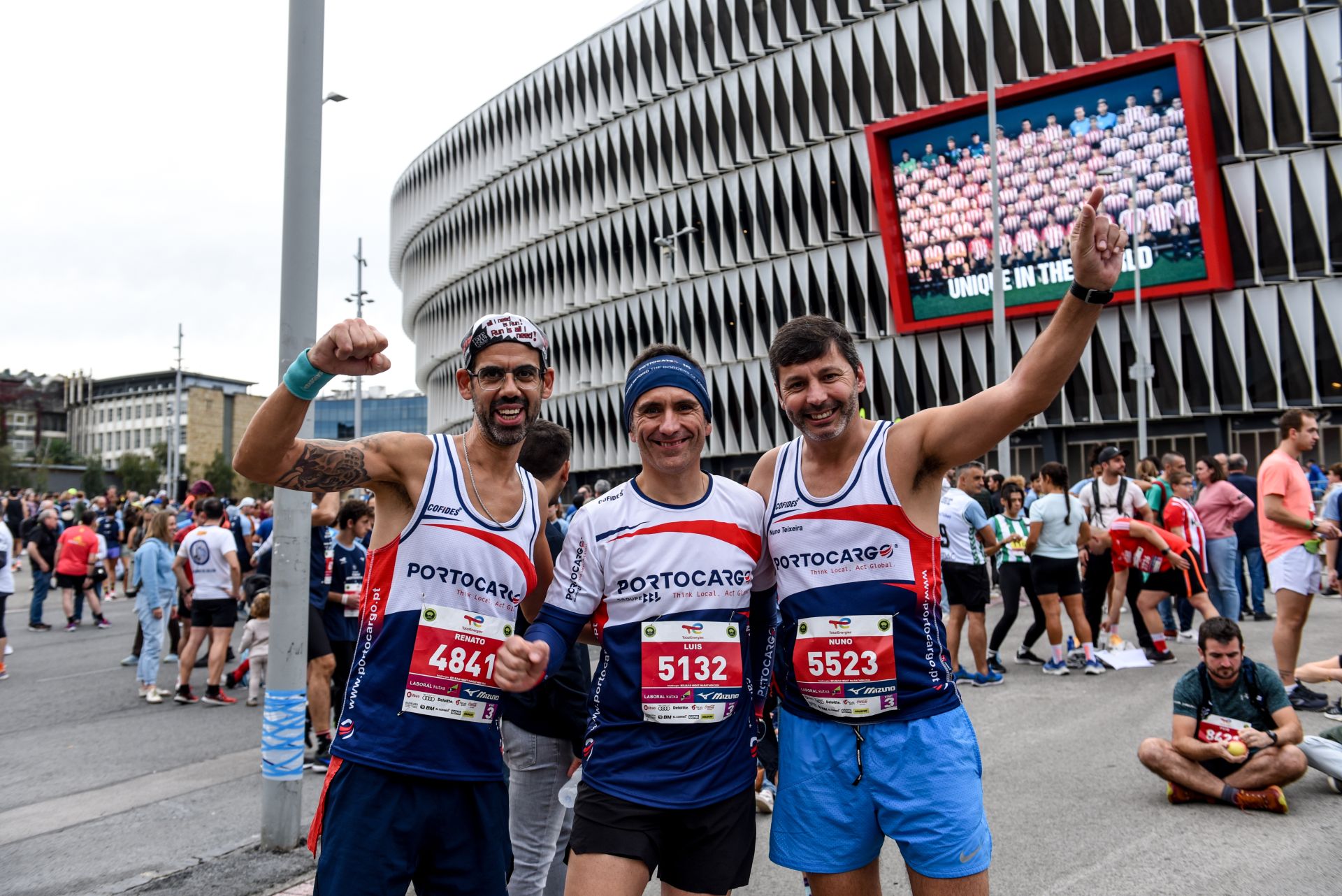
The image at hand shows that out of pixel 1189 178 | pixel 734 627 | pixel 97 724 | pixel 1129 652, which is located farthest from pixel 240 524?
pixel 1189 178

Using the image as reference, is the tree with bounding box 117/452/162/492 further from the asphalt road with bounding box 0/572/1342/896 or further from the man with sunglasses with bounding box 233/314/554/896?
the man with sunglasses with bounding box 233/314/554/896

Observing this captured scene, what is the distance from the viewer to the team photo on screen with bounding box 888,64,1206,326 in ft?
98.8

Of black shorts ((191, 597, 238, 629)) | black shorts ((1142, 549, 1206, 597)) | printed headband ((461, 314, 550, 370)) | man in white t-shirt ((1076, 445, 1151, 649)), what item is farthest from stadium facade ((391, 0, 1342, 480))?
printed headband ((461, 314, 550, 370))

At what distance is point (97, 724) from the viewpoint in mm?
9312

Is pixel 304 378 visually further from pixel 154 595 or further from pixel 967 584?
pixel 154 595

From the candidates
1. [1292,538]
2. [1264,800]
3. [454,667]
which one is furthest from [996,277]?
[454,667]

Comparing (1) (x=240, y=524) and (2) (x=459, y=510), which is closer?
(2) (x=459, y=510)

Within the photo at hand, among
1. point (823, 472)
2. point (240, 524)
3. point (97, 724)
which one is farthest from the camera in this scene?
point (240, 524)

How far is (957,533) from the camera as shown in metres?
9.55

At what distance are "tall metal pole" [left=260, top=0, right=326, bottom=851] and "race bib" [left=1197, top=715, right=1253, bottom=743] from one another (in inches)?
213

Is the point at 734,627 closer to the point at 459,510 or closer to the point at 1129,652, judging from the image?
the point at 459,510

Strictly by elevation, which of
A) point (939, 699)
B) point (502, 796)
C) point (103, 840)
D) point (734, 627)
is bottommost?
point (103, 840)

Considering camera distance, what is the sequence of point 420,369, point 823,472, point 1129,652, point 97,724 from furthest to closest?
point 420,369 → point 1129,652 → point 97,724 → point 823,472

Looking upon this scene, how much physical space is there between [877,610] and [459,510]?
1294 mm
